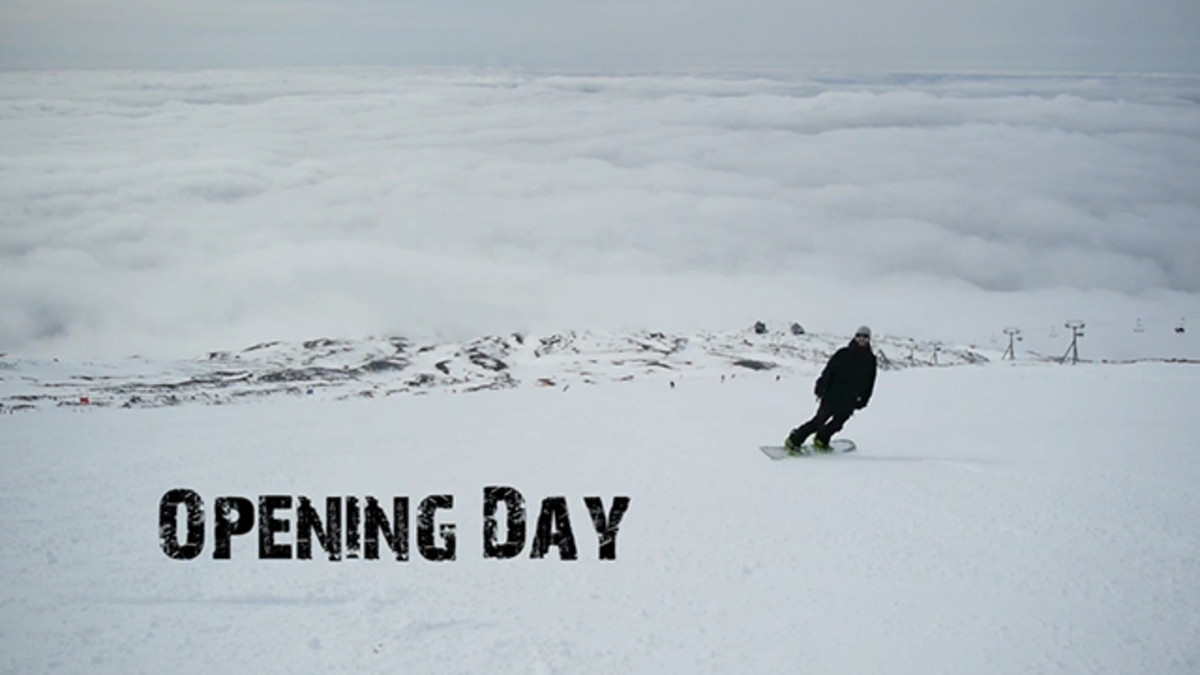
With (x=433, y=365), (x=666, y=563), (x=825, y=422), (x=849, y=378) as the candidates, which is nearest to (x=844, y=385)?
(x=849, y=378)

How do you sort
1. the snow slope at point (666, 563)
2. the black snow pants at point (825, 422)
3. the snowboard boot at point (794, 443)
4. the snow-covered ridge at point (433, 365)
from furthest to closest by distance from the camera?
1. the snow-covered ridge at point (433, 365)
2. the snowboard boot at point (794, 443)
3. the black snow pants at point (825, 422)
4. the snow slope at point (666, 563)

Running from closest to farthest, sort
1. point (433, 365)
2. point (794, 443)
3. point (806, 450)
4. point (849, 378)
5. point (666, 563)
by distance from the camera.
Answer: point (666, 563) → point (849, 378) → point (794, 443) → point (806, 450) → point (433, 365)

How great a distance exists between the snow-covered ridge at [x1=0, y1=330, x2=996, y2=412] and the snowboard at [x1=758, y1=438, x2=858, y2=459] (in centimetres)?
6532

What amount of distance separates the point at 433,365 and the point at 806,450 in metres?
128

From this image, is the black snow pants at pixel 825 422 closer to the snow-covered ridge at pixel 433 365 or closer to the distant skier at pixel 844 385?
the distant skier at pixel 844 385

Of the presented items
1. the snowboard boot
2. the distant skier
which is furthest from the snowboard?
the distant skier

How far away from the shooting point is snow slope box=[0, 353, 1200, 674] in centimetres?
502

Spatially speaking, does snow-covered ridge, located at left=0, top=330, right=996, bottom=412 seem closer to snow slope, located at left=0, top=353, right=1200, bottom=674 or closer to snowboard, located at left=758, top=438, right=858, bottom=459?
snow slope, located at left=0, top=353, right=1200, bottom=674

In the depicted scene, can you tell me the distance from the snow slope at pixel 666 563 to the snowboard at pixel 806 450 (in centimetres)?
23

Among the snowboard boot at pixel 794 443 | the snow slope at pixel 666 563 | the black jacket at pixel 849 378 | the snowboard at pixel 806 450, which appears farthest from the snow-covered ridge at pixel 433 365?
the black jacket at pixel 849 378

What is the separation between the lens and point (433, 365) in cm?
13400

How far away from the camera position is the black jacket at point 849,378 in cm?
961

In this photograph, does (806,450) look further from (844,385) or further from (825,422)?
(844,385)

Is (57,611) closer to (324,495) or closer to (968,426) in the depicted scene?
(324,495)
